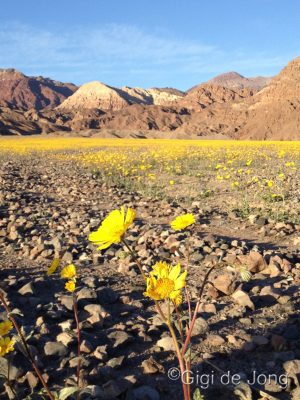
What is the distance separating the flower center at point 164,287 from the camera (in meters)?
1.37

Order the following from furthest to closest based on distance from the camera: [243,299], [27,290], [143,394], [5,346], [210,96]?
[210,96], [27,290], [243,299], [143,394], [5,346]

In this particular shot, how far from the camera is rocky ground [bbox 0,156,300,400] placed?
2.23 meters

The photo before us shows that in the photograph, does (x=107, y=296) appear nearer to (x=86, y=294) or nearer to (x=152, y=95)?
(x=86, y=294)

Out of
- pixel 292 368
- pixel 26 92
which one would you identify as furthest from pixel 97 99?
pixel 292 368

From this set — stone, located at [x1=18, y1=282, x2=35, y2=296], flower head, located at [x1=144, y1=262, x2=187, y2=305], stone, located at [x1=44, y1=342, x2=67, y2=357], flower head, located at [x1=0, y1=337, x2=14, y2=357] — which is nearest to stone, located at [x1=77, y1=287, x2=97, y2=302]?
stone, located at [x1=18, y1=282, x2=35, y2=296]

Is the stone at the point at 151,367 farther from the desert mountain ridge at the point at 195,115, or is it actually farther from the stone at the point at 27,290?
the desert mountain ridge at the point at 195,115

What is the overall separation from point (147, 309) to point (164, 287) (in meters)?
1.90

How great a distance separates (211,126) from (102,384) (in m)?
85.2

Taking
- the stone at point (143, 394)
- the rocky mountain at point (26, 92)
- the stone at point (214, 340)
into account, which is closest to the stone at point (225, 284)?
the stone at point (214, 340)

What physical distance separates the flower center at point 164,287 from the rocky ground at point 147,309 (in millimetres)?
182

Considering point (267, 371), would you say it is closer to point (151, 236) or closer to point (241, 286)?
point (241, 286)

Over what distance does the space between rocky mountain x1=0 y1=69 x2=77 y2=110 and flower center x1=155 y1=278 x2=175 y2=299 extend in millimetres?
175743

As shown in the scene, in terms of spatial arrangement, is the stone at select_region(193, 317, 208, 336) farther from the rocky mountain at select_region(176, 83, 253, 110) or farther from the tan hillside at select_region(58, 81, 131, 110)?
the tan hillside at select_region(58, 81, 131, 110)

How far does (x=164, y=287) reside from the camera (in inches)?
54.4
